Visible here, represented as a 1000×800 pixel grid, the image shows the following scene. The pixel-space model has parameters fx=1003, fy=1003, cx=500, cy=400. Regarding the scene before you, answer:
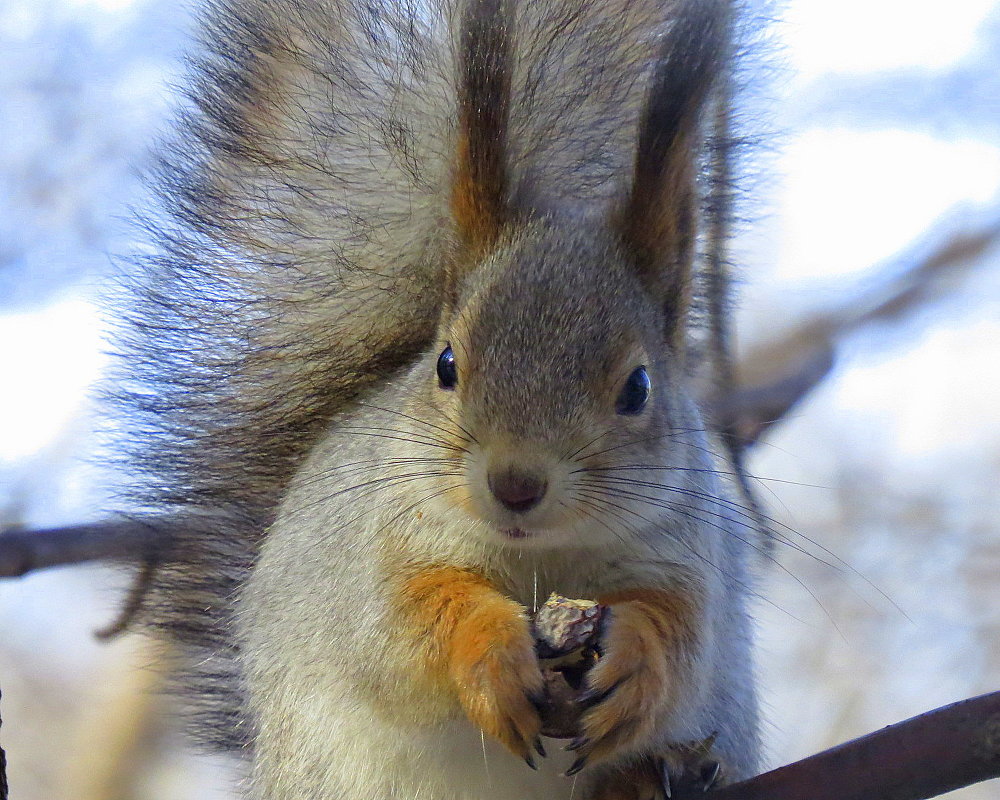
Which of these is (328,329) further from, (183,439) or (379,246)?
(183,439)

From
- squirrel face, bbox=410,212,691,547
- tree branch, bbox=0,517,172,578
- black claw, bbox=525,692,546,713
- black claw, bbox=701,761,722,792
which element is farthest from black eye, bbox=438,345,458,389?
tree branch, bbox=0,517,172,578

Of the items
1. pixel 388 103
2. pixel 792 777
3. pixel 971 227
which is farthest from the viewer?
pixel 971 227

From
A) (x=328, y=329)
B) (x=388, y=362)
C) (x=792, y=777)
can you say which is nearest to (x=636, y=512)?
(x=792, y=777)

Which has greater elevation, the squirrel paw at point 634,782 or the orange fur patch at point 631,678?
the orange fur patch at point 631,678

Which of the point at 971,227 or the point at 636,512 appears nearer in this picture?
the point at 636,512

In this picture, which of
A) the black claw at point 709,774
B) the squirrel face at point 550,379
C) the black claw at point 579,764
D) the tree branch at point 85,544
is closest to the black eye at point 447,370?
the squirrel face at point 550,379

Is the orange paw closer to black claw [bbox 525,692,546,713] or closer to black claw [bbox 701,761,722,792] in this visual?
black claw [bbox 525,692,546,713]

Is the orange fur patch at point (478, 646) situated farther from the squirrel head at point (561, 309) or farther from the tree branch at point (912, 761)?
the tree branch at point (912, 761)
